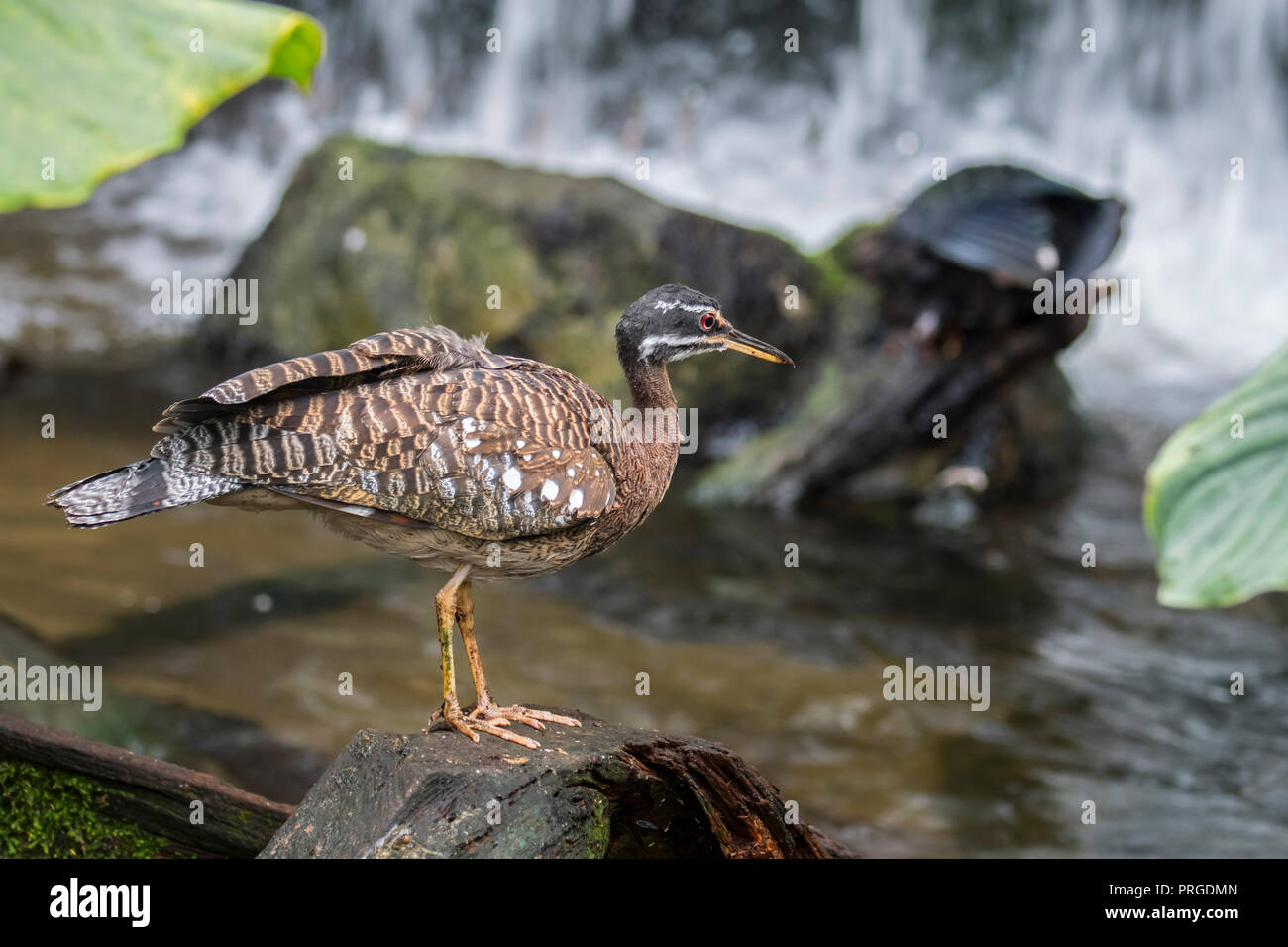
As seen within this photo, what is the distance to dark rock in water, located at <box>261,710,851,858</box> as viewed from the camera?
3189 mm

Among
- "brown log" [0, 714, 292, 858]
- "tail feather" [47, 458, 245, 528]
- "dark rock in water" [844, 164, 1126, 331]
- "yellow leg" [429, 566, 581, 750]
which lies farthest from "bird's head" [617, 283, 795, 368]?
"dark rock in water" [844, 164, 1126, 331]

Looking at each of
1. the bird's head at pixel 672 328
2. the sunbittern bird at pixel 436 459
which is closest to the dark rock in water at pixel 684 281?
the bird's head at pixel 672 328

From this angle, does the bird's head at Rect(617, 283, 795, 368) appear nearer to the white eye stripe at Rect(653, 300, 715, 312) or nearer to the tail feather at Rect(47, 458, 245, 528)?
the white eye stripe at Rect(653, 300, 715, 312)

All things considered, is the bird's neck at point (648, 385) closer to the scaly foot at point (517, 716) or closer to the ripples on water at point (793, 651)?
the scaly foot at point (517, 716)

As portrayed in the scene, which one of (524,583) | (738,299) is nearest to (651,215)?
(738,299)

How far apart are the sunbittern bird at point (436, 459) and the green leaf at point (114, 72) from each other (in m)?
1.61

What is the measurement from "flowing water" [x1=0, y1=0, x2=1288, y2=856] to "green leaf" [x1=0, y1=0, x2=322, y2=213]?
175 inches

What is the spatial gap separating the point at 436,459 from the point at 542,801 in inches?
42.3

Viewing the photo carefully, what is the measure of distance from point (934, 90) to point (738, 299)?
8.82m

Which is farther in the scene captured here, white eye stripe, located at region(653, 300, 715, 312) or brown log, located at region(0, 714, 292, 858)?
white eye stripe, located at region(653, 300, 715, 312)

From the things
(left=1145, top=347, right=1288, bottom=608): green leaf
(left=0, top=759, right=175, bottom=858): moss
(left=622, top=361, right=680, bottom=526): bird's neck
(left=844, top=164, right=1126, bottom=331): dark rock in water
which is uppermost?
(left=844, top=164, right=1126, bottom=331): dark rock in water

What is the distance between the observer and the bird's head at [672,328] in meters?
4.14

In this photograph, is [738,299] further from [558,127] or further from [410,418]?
[558,127]

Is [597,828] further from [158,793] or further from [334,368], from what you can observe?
[334,368]
